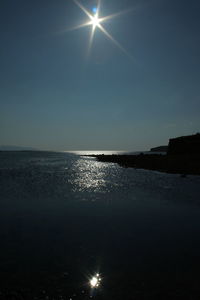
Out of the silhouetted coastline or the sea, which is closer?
the sea

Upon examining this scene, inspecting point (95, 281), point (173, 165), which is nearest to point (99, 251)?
point (95, 281)

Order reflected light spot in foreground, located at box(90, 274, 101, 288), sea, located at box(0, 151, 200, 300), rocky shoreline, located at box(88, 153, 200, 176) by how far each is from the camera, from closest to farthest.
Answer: sea, located at box(0, 151, 200, 300) < reflected light spot in foreground, located at box(90, 274, 101, 288) < rocky shoreline, located at box(88, 153, 200, 176)

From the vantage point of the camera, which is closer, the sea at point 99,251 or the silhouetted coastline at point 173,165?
the sea at point 99,251

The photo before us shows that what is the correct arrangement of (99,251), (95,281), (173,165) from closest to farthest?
(95,281) < (99,251) < (173,165)

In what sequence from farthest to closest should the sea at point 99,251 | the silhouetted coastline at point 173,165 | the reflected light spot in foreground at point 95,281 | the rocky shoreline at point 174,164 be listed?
the silhouetted coastline at point 173,165 → the rocky shoreline at point 174,164 → the reflected light spot in foreground at point 95,281 → the sea at point 99,251

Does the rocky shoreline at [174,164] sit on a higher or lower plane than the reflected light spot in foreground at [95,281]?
higher

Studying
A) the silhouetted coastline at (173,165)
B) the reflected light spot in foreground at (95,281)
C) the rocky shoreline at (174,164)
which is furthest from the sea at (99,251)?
the silhouetted coastline at (173,165)

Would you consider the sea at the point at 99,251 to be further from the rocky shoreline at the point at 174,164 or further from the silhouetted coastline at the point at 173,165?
the silhouetted coastline at the point at 173,165

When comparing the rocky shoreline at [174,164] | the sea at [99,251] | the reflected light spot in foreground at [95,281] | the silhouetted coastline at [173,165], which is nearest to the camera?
the sea at [99,251]

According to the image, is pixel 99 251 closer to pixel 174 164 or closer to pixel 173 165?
pixel 173 165

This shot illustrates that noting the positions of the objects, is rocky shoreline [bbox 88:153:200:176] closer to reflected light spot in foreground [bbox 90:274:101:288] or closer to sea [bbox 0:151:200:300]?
sea [bbox 0:151:200:300]

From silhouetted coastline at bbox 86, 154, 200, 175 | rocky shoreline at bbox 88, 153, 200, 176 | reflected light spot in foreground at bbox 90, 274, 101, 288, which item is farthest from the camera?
silhouetted coastline at bbox 86, 154, 200, 175

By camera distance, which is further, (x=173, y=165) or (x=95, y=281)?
(x=173, y=165)

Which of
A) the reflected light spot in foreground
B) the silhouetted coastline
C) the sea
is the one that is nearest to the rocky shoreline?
the silhouetted coastline
